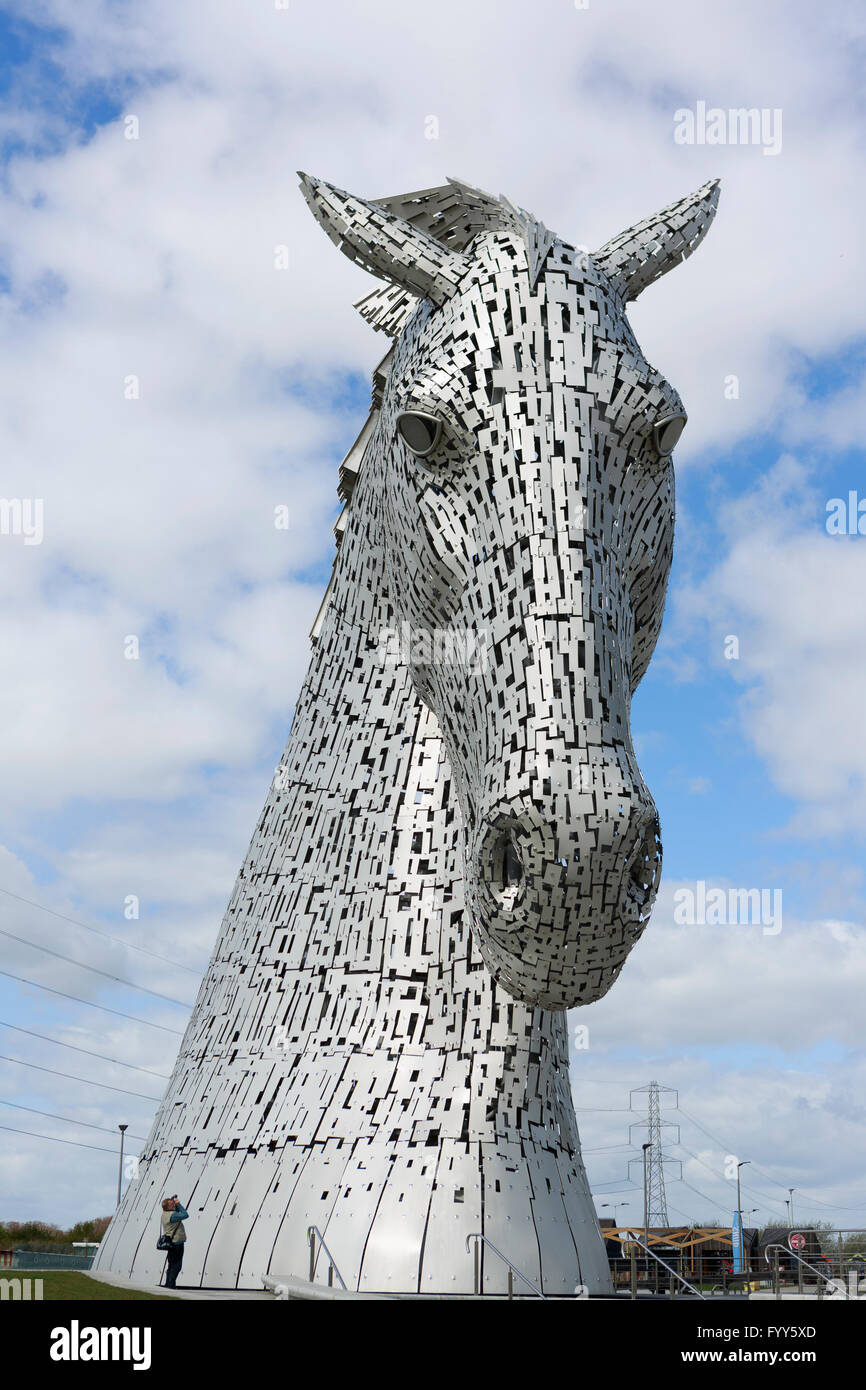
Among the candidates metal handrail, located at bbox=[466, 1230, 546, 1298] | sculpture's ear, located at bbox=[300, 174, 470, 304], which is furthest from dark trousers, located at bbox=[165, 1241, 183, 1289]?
sculpture's ear, located at bbox=[300, 174, 470, 304]

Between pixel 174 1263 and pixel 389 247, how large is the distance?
16.3 feet

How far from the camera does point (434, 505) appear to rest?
19.7 ft

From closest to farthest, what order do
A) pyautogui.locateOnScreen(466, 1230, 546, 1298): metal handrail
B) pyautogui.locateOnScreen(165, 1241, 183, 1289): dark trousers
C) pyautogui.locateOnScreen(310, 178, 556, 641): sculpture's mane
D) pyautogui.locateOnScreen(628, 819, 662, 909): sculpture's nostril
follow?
pyautogui.locateOnScreen(628, 819, 662, 909): sculpture's nostril
pyautogui.locateOnScreen(466, 1230, 546, 1298): metal handrail
pyautogui.locateOnScreen(165, 1241, 183, 1289): dark trousers
pyautogui.locateOnScreen(310, 178, 556, 641): sculpture's mane

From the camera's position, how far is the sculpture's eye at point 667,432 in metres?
5.94

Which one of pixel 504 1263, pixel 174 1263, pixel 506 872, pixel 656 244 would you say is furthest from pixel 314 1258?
pixel 656 244

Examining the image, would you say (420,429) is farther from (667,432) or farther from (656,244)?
(656,244)

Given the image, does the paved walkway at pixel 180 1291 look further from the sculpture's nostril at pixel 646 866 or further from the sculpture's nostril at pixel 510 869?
the sculpture's nostril at pixel 646 866

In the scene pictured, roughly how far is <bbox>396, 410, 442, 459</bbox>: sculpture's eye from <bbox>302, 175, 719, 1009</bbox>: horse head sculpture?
11mm

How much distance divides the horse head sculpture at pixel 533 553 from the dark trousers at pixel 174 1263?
2.33 metres

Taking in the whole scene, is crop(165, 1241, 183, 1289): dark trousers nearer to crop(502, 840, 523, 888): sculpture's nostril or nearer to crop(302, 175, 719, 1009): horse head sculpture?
crop(302, 175, 719, 1009): horse head sculpture

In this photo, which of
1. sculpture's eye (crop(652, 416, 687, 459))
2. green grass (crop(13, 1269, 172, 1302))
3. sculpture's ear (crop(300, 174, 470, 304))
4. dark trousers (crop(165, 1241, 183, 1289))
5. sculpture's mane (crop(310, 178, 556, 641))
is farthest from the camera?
sculpture's mane (crop(310, 178, 556, 641))

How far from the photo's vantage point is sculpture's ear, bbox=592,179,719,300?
22.2ft

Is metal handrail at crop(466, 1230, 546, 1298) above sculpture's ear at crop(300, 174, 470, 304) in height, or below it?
below

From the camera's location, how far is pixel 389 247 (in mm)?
6457
